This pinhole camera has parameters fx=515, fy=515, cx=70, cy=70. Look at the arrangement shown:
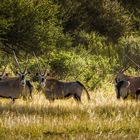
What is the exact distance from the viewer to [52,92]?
17.3 meters

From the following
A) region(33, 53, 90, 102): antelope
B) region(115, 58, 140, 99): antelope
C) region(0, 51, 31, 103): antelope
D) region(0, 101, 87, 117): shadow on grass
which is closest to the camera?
region(0, 101, 87, 117): shadow on grass

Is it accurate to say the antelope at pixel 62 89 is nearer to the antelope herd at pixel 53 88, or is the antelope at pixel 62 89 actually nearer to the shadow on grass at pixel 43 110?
the antelope herd at pixel 53 88

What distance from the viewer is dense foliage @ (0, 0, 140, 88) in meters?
22.5

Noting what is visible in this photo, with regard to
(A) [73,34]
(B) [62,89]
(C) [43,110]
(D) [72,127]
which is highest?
(A) [73,34]

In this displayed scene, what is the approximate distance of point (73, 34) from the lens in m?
33.3

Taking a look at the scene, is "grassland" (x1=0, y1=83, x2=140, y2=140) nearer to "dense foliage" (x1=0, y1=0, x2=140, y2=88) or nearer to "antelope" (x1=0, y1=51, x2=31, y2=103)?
"antelope" (x1=0, y1=51, x2=31, y2=103)

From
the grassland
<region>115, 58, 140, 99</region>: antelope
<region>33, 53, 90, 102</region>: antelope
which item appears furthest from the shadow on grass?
<region>115, 58, 140, 99</region>: antelope

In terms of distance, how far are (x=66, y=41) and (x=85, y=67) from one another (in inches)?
79.9

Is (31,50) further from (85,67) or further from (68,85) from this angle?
(68,85)

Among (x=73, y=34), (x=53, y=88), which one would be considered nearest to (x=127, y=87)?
(x=53, y=88)

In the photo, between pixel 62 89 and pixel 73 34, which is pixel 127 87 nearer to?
pixel 62 89

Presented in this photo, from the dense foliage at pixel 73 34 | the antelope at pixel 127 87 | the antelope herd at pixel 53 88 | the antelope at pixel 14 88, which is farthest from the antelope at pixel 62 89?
the dense foliage at pixel 73 34

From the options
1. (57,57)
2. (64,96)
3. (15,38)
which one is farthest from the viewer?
(57,57)

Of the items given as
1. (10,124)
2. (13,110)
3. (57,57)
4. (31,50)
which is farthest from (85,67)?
(10,124)
